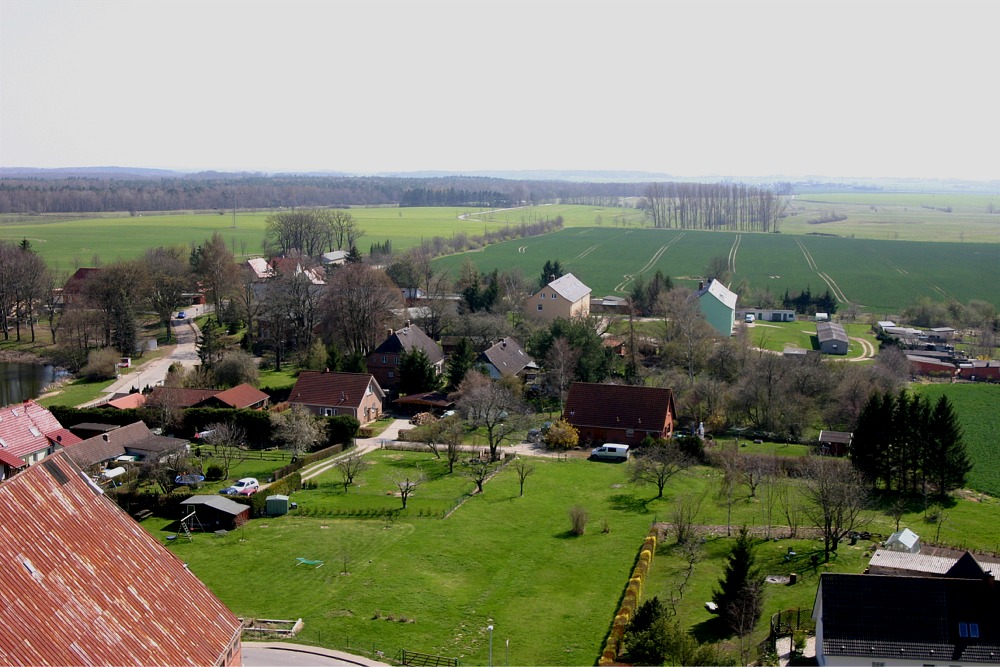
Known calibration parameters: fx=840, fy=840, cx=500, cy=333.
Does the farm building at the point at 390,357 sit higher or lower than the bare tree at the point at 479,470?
higher

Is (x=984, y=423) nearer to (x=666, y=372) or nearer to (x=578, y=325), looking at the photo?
(x=666, y=372)

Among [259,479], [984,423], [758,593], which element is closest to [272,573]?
[259,479]

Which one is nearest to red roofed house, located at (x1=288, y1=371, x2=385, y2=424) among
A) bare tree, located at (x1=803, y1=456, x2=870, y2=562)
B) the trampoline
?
the trampoline

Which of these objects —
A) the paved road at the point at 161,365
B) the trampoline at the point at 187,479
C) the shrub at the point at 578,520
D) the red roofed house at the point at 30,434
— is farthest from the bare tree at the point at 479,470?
the paved road at the point at 161,365

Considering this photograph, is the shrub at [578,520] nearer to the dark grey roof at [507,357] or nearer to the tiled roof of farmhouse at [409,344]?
the dark grey roof at [507,357]

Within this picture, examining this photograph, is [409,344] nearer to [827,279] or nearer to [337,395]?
[337,395]

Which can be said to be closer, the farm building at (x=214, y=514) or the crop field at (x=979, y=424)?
the farm building at (x=214, y=514)

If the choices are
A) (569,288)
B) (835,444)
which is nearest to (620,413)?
(835,444)
